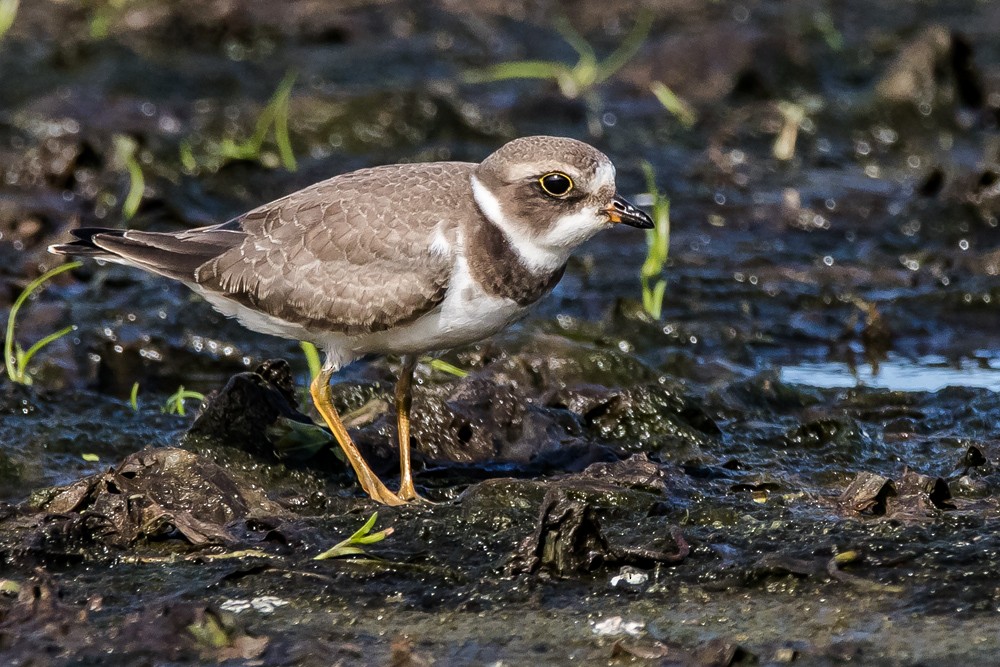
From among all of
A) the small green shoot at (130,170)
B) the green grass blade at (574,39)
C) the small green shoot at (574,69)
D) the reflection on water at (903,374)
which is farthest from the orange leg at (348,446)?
the green grass blade at (574,39)

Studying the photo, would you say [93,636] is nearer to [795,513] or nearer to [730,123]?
[795,513]

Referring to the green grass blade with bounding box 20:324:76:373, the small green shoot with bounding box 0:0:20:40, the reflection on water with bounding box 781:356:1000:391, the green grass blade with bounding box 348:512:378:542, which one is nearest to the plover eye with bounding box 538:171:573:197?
the green grass blade with bounding box 348:512:378:542

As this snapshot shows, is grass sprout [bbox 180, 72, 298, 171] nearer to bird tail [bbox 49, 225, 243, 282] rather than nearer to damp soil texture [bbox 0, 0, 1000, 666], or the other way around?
damp soil texture [bbox 0, 0, 1000, 666]

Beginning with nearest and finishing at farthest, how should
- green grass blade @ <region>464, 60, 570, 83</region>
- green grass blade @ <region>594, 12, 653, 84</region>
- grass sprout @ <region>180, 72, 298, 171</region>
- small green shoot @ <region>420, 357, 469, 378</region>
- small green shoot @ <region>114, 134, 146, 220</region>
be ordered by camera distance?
1. small green shoot @ <region>420, 357, 469, 378</region>
2. small green shoot @ <region>114, 134, 146, 220</region>
3. grass sprout @ <region>180, 72, 298, 171</region>
4. green grass blade @ <region>464, 60, 570, 83</region>
5. green grass blade @ <region>594, 12, 653, 84</region>

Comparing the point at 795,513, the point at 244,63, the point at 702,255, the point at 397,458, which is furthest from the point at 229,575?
the point at 244,63

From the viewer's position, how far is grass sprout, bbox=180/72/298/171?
11.7m

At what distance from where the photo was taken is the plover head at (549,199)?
6.73 m

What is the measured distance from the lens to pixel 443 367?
846 cm

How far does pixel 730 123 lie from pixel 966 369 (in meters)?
4.59

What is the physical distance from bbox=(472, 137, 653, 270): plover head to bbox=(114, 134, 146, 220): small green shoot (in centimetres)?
468

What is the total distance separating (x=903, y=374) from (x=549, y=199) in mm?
3293

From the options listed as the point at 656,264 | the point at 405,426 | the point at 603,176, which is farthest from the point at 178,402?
the point at 656,264

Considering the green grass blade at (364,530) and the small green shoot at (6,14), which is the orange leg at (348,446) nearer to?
the green grass blade at (364,530)

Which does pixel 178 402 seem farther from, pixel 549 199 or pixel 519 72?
pixel 519 72
